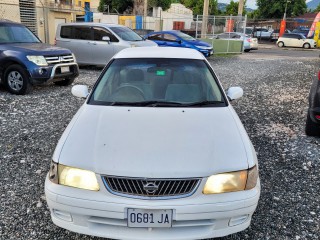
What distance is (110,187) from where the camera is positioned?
91.0 inches

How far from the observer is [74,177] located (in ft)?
7.88

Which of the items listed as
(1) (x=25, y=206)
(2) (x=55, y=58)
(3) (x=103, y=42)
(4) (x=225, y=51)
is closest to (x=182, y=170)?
(1) (x=25, y=206)

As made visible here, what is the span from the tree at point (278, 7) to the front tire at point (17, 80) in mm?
48514

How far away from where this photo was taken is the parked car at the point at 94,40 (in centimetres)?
1180

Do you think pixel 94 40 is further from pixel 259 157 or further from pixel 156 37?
pixel 259 157

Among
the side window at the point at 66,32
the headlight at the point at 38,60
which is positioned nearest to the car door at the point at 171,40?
the side window at the point at 66,32

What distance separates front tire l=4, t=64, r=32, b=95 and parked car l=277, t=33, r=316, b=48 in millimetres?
27387

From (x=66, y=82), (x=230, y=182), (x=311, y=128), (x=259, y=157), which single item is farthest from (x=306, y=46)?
(x=230, y=182)

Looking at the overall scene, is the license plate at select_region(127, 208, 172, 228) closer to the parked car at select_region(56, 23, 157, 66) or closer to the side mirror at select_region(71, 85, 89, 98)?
the side mirror at select_region(71, 85, 89, 98)

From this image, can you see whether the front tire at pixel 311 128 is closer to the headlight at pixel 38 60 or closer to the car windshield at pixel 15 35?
the headlight at pixel 38 60

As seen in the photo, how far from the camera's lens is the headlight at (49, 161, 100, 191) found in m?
2.35

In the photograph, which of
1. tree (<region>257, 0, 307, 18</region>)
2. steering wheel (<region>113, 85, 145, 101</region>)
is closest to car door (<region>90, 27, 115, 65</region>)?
steering wheel (<region>113, 85, 145, 101</region>)

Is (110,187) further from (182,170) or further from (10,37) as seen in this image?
(10,37)

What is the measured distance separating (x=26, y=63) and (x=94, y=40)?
505cm
